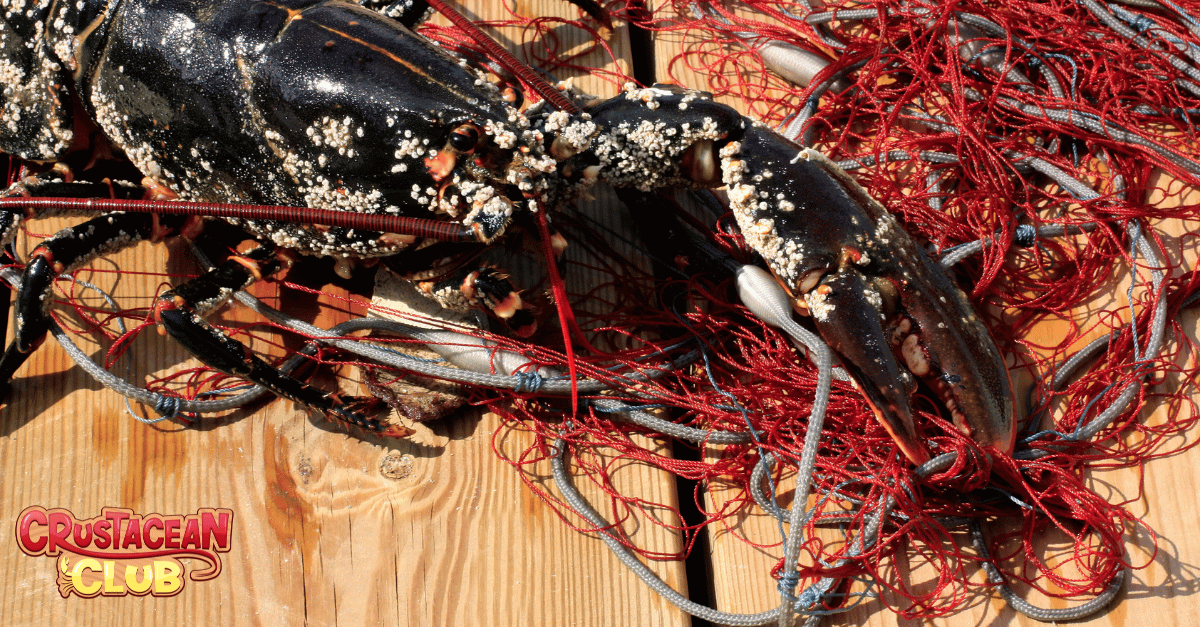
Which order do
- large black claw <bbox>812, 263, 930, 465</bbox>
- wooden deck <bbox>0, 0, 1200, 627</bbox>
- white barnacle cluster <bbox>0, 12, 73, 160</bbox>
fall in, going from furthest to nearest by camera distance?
1. white barnacle cluster <bbox>0, 12, 73, 160</bbox>
2. wooden deck <bbox>0, 0, 1200, 627</bbox>
3. large black claw <bbox>812, 263, 930, 465</bbox>

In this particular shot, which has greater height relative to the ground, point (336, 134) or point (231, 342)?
point (336, 134)

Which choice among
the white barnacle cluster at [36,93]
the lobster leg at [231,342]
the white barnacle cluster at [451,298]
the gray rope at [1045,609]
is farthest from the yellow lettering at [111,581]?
the gray rope at [1045,609]

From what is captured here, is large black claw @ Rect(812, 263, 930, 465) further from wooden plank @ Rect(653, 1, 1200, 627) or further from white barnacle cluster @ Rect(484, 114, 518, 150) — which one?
white barnacle cluster @ Rect(484, 114, 518, 150)

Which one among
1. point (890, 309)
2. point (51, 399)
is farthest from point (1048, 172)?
point (51, 399)

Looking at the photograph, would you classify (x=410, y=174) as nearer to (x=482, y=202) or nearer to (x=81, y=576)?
(x=482, y=202)

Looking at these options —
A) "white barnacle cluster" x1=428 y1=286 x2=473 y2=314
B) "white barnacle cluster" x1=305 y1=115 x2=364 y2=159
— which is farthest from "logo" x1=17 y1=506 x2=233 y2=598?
"white barnacle cluster" x1=305 y1=115 x2=364 y2=159

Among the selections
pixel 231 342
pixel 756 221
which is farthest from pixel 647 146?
pixel 231 342
